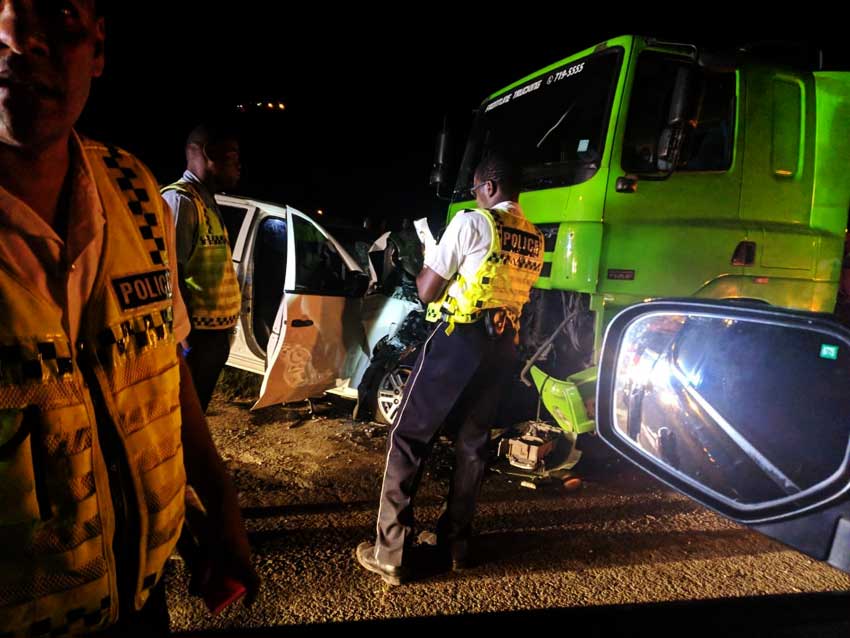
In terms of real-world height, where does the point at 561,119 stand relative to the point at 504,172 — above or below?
above

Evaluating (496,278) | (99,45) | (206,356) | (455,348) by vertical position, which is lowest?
(206,356)

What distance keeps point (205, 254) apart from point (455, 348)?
140 cm

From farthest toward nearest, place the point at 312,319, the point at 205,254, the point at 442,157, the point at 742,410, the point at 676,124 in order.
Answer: the point at 442,157 < the point at 312,319 < the point at 676,124 < the point at 205,254 < the point at 742,410

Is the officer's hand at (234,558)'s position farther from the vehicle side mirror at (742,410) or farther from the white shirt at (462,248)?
the white shirt at (462,248)

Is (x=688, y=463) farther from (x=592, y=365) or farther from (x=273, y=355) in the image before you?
(x=273, y=355)

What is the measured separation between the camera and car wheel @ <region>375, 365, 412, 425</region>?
454 cm

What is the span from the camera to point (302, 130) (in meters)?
26.8

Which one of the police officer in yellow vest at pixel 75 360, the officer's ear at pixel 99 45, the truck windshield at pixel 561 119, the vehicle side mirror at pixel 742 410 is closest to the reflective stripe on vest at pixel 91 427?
the police officer in yellow vest at pixel 75 360

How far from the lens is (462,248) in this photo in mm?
2473

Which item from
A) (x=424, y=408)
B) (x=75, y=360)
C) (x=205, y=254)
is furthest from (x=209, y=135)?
(x=75, y=360)

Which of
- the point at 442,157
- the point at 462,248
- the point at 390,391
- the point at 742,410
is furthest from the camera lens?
the point at 442,157

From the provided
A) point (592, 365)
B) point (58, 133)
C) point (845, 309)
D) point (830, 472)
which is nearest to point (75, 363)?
point (58, 133)

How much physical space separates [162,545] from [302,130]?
2860 cm

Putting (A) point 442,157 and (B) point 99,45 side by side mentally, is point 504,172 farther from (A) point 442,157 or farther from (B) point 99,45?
(A) point 442,157
